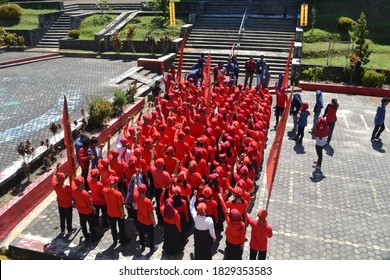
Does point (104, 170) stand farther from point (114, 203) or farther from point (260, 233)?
point (260, 233)

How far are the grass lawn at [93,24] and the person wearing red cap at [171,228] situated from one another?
21693 mm

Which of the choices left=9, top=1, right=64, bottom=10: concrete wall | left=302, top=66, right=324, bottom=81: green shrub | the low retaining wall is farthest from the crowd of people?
left=9, top=1, right=64, bottom=10: concrete wall

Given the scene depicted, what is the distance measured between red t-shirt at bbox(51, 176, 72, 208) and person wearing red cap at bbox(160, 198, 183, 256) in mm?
2027

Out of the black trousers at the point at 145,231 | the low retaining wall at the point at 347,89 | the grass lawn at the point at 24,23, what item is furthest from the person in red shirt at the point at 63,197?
the grass lawn at the point at 24,23

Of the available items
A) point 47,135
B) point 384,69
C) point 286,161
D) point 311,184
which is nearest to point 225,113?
point 286,161

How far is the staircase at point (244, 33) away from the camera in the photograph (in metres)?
21.7

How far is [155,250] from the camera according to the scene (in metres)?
7.48

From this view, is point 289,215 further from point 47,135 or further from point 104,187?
point 47,135

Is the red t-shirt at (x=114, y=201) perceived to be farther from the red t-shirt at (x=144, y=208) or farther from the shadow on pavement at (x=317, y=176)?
the shadow on pavement at (x=317, y=176)

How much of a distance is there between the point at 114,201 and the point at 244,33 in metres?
19.4

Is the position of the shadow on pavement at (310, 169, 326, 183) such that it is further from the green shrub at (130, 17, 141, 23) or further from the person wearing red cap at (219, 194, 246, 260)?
the green shrub at (130, 17, 141, 23)

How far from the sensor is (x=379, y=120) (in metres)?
12.3

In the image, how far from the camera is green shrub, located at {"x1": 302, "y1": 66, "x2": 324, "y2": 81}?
19.0 m

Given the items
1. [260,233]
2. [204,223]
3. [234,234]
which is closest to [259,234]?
[260,233]
